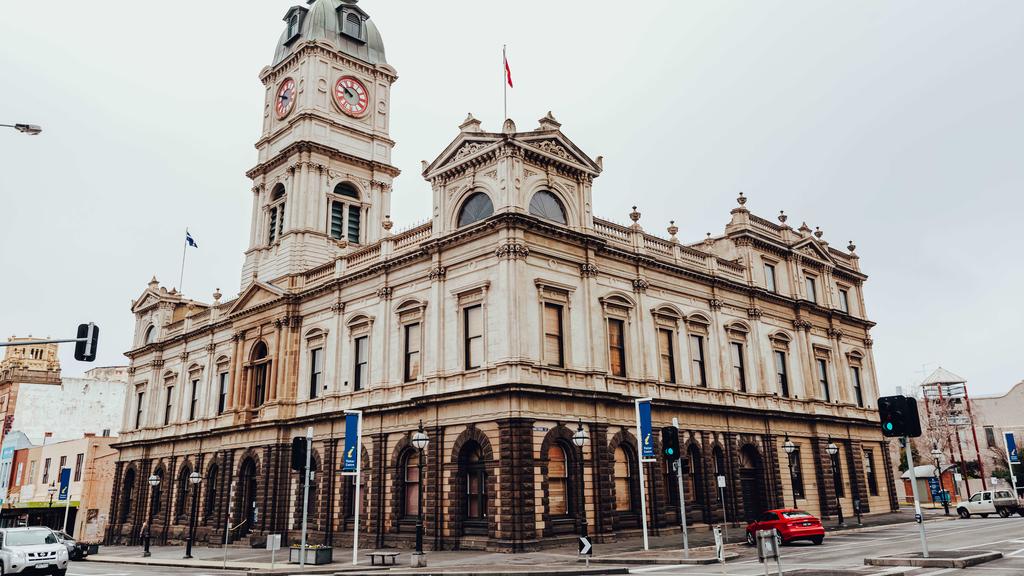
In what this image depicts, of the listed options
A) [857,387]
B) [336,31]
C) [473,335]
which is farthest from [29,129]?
[857,387]

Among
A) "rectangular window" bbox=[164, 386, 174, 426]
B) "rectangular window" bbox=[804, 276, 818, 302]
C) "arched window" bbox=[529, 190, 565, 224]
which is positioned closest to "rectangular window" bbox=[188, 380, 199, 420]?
"rectangular window" bbox=[164, 386, 174, 426]

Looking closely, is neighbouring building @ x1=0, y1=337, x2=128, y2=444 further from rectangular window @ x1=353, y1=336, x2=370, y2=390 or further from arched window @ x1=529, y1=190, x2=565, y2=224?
arched window @ x1=529, y1=190, x2=565, y2=224

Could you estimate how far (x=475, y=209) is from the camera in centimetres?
3266

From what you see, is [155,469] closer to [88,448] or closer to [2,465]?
[88,448]

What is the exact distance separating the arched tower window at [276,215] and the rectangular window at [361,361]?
50.0ft

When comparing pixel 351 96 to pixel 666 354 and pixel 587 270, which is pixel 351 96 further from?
pixel 666 354

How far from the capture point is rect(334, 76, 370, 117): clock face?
169 ft

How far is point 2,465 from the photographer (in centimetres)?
7012

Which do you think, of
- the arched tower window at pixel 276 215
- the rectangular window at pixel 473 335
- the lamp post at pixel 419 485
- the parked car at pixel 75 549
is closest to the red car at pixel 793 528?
the rectangular window at pixel 473 335

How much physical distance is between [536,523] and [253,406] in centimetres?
2162

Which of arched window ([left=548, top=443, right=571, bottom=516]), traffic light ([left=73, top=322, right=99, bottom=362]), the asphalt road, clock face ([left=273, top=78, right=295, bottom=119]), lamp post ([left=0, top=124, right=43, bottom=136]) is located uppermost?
clock face ([left=273, top=78, right=295, bottom=119])

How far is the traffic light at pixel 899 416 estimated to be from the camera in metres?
19.5

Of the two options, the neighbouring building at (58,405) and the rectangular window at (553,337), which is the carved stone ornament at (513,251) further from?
the neighbouring building at (58,405)

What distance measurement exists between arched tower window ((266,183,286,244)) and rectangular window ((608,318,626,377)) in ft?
81.9
